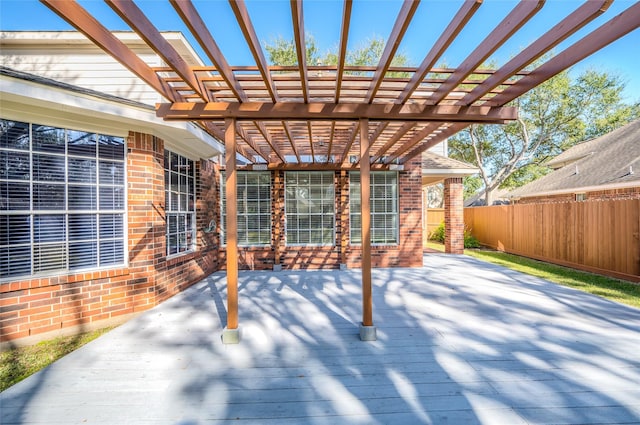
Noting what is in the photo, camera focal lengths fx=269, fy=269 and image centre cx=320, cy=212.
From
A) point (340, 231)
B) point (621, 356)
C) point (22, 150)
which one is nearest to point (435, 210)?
point (340, 231)

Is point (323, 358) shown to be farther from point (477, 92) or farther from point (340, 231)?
point (340, 231)

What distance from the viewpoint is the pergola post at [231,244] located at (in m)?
3.17

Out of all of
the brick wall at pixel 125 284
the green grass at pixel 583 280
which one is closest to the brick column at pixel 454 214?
the green grass at pixel 583 280

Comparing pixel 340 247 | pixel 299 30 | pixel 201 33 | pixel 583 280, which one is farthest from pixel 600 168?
pixel 201 33

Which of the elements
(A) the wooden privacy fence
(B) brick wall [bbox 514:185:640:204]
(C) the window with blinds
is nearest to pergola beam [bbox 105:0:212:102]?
(C) the window with blinds

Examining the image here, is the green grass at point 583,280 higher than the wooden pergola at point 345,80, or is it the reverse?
the wooden pergola at point 345,80

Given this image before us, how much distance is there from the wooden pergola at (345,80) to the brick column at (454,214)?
556 cm

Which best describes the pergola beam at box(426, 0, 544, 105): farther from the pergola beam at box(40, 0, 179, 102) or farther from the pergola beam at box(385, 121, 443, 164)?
the pergola beam at box(40, 0, 179, 102)

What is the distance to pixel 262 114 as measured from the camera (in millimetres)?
3287

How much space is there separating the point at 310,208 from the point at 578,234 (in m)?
6.97

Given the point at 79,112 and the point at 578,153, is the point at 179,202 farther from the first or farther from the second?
the point at 578,153

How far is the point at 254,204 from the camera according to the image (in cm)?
712

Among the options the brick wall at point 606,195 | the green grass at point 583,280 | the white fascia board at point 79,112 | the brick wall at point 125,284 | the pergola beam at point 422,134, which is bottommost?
the green grass at point 583,280

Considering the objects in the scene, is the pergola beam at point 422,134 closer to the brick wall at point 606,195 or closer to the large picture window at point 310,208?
the large picture window at point 310,208
